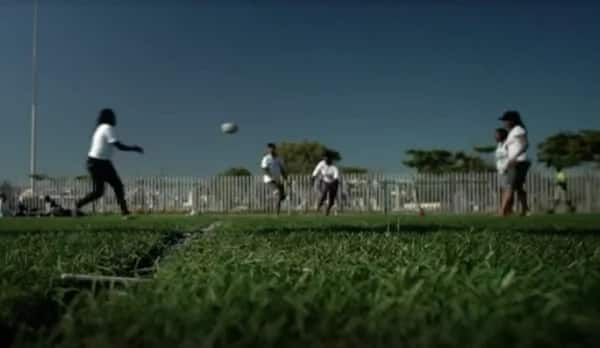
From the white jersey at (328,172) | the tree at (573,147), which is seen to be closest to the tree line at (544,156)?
the tree at (573,147)

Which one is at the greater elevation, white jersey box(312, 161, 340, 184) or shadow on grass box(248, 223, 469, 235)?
white jersey box(312, 161, 340, 184)

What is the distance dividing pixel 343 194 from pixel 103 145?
22.0 m

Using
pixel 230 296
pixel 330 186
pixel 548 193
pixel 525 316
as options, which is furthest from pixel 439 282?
pixel 548 193

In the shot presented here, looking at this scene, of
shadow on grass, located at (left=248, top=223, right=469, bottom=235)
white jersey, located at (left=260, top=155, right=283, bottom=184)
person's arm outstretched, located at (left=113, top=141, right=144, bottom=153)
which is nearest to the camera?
shadow on grass, located at (left=248, top=223, right=469, bottom=235)

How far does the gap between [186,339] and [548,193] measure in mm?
31579

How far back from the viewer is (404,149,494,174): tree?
183 feet

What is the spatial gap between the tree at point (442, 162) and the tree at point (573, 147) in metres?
5.16

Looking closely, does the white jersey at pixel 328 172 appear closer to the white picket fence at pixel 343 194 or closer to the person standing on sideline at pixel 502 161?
the person standing on sideline at pixel 502 161

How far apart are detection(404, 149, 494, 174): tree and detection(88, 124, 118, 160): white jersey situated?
1806 inches

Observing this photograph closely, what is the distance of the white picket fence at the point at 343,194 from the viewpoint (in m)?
30.6

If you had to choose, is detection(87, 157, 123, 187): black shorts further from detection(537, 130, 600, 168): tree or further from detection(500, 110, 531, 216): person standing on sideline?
detection(537, 130, 600, 168): tree

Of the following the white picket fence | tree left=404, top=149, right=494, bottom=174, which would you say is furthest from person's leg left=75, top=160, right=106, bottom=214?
tree left=404, top=149, right=494, bottom=174

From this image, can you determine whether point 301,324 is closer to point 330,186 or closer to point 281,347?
point 281,347

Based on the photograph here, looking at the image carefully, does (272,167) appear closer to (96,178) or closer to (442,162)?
(96,178)
